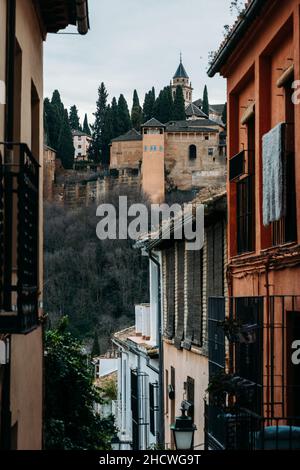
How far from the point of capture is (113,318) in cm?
7844

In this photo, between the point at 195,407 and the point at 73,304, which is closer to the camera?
the point at 195,407

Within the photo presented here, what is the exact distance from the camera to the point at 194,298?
47.9 ft

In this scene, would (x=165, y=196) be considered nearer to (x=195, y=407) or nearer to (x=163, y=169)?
(x=163, y=169)

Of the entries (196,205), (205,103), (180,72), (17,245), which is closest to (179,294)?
(196,205)

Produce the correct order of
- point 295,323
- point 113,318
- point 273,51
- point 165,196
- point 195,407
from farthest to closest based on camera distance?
point 165,196, point 113,318, point 195,407, point 273,51, point 295,323

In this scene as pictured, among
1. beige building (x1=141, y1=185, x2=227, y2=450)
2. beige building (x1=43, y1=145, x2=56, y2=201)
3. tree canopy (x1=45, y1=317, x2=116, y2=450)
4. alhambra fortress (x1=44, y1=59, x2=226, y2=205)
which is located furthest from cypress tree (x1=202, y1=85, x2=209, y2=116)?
tree canopy (x1=45, y1=317, x2=116, y2=450)

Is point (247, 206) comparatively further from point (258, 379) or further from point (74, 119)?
point (74, 119)

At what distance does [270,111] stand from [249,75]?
1.06 m

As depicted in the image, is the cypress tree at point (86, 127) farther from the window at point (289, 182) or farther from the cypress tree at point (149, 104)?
the window at point (289, 182)

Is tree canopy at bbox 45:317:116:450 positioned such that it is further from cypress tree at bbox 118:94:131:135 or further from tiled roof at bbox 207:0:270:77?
cypress tree at bbox 118:94:131:135

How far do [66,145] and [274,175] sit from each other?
93966 millimetres

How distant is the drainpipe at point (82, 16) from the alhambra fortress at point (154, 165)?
90.0 m

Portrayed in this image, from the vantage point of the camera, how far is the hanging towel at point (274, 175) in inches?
318

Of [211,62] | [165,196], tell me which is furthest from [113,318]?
[211,62]
